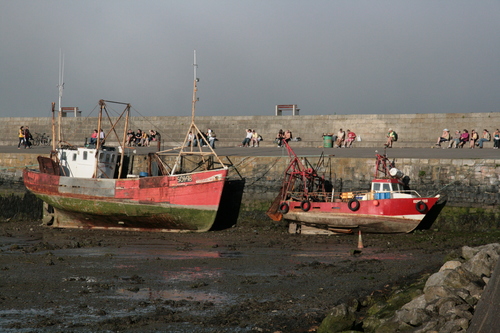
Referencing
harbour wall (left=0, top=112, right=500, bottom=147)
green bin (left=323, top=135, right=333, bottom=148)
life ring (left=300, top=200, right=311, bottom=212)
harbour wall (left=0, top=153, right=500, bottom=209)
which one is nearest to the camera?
harbour wall (left=0, top=153, right=500, bottom=209)

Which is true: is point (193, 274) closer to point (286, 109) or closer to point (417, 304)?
point (417, 304)

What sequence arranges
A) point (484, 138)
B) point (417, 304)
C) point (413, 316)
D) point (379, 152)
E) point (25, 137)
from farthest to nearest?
1. point (25, 137)
2. point (484, 138)
3. point (379, 152)
4. point (417, 304)
5. point (413, 316)

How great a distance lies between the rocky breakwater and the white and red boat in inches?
286

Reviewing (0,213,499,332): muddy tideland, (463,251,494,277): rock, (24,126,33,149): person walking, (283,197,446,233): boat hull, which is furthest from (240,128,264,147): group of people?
(463,251,494,277): rock

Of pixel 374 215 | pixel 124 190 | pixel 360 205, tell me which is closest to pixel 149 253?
pixel 124 190

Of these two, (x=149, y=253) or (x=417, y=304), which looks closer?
(x=417, y=304)

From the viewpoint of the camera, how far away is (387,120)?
28109 millimetres

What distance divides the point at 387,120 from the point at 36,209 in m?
16.1

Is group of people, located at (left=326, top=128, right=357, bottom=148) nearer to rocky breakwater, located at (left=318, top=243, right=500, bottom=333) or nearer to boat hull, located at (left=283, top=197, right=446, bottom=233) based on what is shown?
boat hull, located at (left=283, top=197, right=446, bottom=233)

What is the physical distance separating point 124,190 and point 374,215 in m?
8.59

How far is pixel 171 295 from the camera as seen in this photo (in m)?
11.1

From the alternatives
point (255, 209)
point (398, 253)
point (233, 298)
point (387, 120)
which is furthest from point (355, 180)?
point (233, 298)

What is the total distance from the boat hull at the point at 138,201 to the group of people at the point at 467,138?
37.1ft

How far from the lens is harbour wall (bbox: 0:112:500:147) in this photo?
26703 mm
